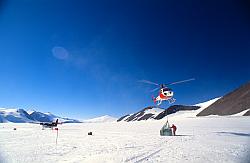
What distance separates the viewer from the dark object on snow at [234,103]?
293 ft

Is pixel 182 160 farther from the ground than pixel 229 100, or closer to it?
closer to it

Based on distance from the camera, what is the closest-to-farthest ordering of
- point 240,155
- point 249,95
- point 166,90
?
point 240,155 → point 166,90 → point 249,95

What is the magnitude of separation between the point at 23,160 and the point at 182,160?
8650mm

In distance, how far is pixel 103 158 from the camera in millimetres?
11859

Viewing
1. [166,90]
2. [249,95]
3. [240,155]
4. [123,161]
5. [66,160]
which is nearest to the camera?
[123,161]

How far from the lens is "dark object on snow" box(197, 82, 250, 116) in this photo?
89.2 m

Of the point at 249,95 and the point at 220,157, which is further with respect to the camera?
the point at 249,95

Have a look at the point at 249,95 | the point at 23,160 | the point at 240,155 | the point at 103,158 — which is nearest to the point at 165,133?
the point at 240,155

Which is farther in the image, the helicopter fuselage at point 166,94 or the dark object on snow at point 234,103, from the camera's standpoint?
the dark object on snow at point 234,103

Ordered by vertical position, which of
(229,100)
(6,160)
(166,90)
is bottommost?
(6,160)

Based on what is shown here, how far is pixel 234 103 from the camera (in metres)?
99.4

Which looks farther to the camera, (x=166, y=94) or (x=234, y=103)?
(x=234, y=103)

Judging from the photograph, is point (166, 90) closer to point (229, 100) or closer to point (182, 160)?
point (182, 160)

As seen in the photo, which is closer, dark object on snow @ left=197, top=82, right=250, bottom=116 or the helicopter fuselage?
the helicopter fuselage
